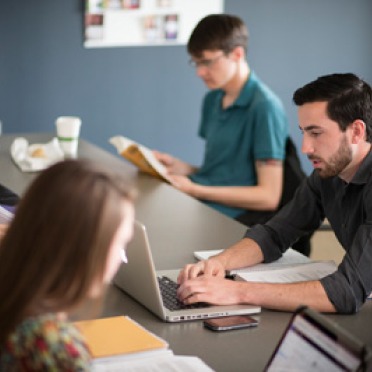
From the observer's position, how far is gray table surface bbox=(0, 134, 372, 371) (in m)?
1.81

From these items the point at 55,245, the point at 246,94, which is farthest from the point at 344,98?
the point at 55,245

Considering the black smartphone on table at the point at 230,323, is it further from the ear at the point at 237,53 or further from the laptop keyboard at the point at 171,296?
the ear at the point at 237,53

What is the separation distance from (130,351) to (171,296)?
394 millimetres

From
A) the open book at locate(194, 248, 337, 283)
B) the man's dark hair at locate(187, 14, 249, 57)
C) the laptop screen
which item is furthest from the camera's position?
the man's dark hair at locate(187, 14, 249, 57)

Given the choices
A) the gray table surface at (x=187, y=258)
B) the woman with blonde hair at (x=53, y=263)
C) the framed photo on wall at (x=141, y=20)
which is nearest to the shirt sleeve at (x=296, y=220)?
the gray table surface at (x=187, y=258)

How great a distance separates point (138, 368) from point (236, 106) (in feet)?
6.44

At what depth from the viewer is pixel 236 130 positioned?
137 inches

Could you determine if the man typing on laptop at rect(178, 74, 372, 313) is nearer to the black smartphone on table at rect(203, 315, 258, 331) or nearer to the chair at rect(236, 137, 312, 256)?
the black smartphone on table at rect(203, 315, 258, 331)

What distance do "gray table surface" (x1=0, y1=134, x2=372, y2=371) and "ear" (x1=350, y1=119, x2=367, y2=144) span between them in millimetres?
466

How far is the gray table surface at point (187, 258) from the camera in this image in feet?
5.95

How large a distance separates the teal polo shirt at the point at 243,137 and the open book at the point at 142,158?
224mm

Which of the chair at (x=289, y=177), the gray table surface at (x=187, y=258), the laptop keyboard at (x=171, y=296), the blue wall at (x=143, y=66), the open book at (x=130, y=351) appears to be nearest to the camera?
the open book at (x=130, y=351)

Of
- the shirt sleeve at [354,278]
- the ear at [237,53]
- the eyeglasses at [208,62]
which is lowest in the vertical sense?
the shirt sleeve at [354,278]

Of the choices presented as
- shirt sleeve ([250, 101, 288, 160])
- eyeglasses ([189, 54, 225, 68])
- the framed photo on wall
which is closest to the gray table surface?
shirt sleeve ([250, 101, 288, 160])
